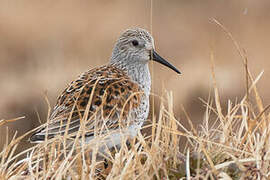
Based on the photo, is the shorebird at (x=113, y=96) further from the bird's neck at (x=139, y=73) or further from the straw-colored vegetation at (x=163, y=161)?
the straw-colored vegetation at (x=163, y=161)

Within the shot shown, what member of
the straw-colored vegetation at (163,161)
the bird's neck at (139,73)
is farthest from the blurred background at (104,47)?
the straw-colored vegetation at (163,161)

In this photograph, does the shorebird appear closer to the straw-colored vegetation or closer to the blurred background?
the straw-colored vegetation

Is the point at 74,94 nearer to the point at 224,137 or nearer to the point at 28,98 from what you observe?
the point at 224,137

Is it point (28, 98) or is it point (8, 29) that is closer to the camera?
point (28, 98)

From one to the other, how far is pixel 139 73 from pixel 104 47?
4.70 meters

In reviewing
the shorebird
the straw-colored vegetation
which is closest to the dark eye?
the shorebird

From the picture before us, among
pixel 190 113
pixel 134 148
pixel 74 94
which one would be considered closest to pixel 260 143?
pixel 134 148

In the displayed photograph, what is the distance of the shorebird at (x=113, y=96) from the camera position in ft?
13.8

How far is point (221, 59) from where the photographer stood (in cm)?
1012

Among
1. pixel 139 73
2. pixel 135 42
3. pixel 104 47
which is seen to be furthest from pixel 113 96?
pixel 104 47

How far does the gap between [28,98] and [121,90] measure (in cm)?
450

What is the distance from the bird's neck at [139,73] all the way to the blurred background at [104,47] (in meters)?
3.56

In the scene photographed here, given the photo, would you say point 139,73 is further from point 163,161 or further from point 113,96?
point 163,161

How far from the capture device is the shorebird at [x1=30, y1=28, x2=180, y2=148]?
4.20 m
